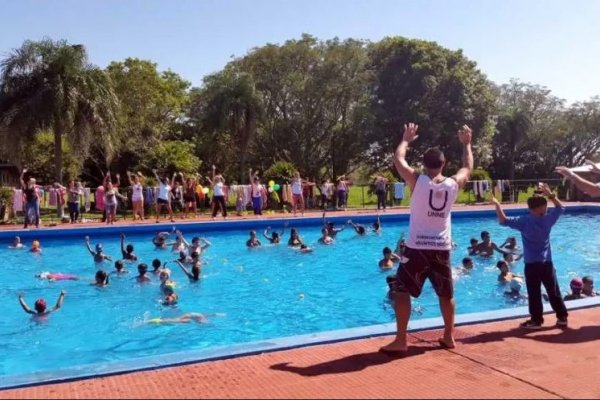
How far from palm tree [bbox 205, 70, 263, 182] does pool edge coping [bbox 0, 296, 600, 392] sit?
88.6 ft

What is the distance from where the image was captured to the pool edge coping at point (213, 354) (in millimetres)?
4789

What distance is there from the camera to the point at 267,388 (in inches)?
175

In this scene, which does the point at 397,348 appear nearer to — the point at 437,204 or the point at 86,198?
the point at 437,204

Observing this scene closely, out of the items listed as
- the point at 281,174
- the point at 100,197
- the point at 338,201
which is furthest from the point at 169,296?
the point at 281,174

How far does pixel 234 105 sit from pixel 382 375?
2872 centimetres

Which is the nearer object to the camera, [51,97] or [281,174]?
[51,97]

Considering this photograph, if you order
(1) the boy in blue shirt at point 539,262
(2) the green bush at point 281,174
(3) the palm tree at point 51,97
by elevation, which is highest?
(3) the palm tree at point 51,97

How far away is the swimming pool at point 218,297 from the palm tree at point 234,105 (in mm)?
13857

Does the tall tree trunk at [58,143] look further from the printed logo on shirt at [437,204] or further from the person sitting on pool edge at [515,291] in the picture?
the printed logo on shirt at [437,204]

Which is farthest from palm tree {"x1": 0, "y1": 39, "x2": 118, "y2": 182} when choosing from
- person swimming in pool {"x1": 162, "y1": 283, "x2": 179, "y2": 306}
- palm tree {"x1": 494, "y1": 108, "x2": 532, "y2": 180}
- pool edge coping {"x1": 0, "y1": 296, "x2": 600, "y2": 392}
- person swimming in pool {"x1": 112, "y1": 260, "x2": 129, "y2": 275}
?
palm tree {"x1": 494, "y1": 108, "x2": 532, "y2": 180}

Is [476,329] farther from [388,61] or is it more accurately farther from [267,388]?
[388,61]

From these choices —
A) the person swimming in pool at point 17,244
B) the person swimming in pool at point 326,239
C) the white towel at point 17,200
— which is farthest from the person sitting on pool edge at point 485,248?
the white towel at point 17,200

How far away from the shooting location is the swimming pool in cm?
891

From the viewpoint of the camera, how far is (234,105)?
32469mm
